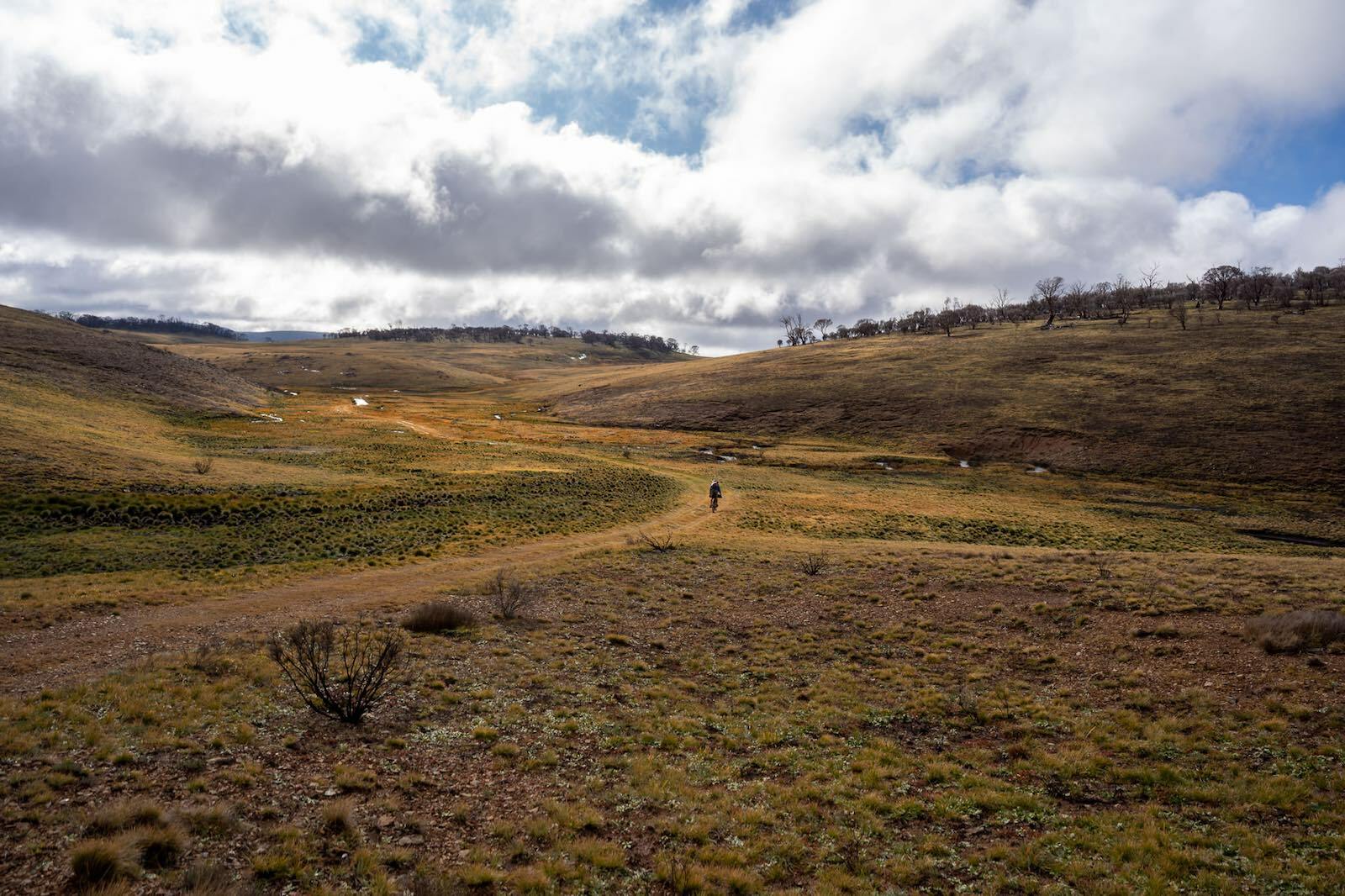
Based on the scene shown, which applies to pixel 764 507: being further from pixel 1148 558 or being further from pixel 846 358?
pixel 846 358

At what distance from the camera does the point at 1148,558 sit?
33.0 metres

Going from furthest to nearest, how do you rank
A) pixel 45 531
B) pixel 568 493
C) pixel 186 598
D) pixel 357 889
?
pixel 568 493
pixel 45 531
pixel 186 598
pixel 357 889

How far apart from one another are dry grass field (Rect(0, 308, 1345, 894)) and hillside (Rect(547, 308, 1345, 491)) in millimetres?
28198

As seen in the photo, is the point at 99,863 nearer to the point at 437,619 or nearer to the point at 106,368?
the point at 437,619

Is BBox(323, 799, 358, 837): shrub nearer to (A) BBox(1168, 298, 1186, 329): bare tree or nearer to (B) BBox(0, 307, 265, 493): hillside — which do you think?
(B) BBox(0, 307, 265, 493): hillside

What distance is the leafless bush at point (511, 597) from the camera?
23734 mm

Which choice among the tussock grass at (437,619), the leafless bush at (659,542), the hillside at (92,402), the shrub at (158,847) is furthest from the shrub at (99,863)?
the hillside at (92,402)

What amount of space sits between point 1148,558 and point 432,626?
37.5 metres

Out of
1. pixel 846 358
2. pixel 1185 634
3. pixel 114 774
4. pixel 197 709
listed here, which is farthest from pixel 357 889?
pixel 846 358

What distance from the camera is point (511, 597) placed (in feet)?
78.3

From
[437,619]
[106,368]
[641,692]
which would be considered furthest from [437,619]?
[106,368]

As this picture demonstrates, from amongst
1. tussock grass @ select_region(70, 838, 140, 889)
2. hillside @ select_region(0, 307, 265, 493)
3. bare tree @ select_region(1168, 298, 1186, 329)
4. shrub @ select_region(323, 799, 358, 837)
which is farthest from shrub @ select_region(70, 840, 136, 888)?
bare tree @ select_region(1168, 298, 1186, 329)

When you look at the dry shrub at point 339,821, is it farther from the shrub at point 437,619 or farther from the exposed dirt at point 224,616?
the shrub at point 437,619

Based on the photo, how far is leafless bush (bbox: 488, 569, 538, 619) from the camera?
23734 mm
